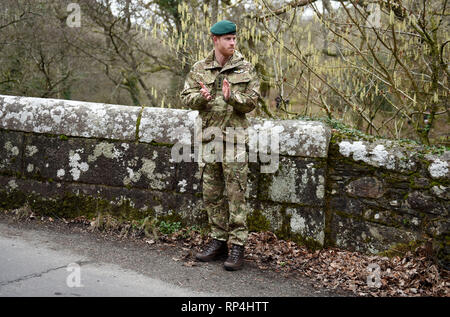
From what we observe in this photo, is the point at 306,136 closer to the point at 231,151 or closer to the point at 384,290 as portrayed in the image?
the point at 231,151

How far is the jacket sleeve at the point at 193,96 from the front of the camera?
11.5 ft

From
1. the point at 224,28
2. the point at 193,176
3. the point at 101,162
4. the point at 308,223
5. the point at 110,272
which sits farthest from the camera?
the point at 101,162

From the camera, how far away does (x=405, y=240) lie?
3.70 meters

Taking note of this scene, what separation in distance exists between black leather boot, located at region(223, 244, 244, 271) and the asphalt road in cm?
5

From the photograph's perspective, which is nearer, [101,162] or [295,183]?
[295,183]

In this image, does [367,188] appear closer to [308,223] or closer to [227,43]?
[308,223]

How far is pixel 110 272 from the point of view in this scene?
3.21m

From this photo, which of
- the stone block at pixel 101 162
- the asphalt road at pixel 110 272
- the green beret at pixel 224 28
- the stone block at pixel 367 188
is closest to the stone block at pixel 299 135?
the stone block at pixel 367 188

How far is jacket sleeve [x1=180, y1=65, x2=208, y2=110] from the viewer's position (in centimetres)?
349

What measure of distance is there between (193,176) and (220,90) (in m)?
0.98

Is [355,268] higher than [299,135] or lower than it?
lower

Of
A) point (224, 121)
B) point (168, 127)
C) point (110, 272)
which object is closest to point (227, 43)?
point (224, 121)

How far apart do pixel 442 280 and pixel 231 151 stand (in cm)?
204
